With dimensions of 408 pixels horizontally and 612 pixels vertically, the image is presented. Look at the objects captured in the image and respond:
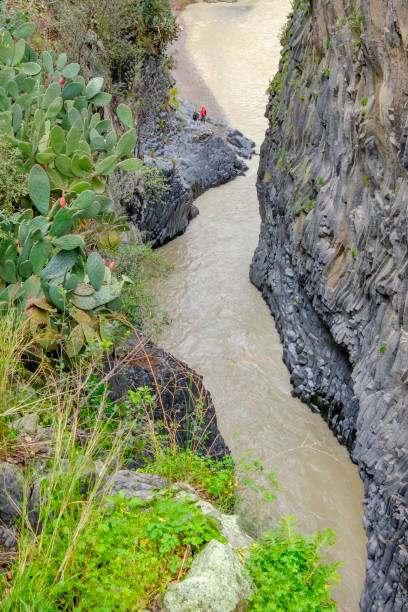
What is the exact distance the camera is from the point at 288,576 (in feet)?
11.0

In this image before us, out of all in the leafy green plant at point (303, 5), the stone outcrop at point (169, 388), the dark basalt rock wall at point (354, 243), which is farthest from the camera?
the leafy green plant at point (303, 5)

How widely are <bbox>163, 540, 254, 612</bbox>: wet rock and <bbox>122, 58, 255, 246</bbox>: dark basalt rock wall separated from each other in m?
8.75

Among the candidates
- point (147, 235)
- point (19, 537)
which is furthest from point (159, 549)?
point (147, 235)

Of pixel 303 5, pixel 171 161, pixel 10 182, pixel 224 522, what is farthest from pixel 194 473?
pixel 171 161

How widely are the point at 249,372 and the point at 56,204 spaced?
452 centimetres

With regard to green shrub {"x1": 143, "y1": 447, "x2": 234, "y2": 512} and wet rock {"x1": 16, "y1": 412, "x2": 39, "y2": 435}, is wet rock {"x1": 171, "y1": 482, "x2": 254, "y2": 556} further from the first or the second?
wet rock {"x1": 16, "y1": 412, "x2": 39, "y2": 435}

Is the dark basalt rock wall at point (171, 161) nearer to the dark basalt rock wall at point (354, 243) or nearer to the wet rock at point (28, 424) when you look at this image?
the dark basalt rock wall at point (354, 243)

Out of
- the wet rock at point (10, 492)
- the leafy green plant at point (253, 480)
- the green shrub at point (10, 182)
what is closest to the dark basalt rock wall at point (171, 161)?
the green shrub at point (10, 182)

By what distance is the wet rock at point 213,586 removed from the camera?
111 inches

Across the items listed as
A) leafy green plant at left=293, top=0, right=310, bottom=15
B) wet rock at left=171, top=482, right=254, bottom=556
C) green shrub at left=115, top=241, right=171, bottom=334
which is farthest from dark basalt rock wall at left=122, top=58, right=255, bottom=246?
wet rock at left=171, top=482, right=254, bottom=556

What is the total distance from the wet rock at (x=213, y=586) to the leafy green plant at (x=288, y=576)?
0.10 m

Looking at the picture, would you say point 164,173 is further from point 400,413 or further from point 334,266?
point 400,413

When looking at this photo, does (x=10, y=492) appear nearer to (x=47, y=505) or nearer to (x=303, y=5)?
(x=47, y=505)

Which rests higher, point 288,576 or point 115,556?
point 115,556
